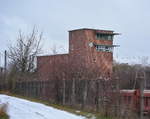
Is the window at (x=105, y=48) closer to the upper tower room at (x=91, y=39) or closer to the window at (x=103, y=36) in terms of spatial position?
the upper tower room at (x=91, y=39)

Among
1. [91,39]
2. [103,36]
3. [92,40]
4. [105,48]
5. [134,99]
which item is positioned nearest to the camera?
[134,99]

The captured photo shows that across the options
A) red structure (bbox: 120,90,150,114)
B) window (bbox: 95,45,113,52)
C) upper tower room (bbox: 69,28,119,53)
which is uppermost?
upper tower room (bbox: 69,28,119,53)

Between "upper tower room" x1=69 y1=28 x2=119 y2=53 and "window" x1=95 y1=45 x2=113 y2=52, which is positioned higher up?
"upper tower room" x1=69 y1=28 x2=119 y2=53

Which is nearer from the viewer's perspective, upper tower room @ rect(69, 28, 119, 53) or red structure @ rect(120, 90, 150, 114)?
red structure @ rect(120, 90, 150, 114)

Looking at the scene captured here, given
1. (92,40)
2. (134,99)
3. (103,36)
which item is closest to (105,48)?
(92,40)

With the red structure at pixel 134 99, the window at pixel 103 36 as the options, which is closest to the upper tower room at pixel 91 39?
the window at pixel 103 36

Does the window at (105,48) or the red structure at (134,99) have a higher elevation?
the window at (105,48)

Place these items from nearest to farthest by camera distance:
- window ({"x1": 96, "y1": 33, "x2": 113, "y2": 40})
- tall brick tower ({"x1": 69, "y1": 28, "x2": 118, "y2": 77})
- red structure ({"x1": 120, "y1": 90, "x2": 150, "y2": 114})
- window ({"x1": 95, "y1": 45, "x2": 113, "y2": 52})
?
red structure ({"x1": 120, "y1": 90, "x2": 150, "y2": 114}) → tall brick tower ({"x1": 69, "y1": 28, "x2": 118, "y2": 77}) → window ({"x1": 95, "y1": 45, "x2": 113, "y2": 52}) → window ({"x1": 96, "y1": 33, "x2": 113, "y2": 40})

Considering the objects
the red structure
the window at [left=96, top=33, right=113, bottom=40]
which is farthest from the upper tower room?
the red structure

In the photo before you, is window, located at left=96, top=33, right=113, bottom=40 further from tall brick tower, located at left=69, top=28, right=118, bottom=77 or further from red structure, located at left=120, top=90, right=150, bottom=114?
red structure, located at left=120, top=90, right=150, bottom=114

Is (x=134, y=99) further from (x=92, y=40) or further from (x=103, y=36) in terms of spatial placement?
(x=103, y=36)

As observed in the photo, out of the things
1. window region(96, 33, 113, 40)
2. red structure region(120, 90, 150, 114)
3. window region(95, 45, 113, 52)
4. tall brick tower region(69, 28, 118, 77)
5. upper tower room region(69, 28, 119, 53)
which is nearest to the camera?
red structure region(120, 90, 150, 114)

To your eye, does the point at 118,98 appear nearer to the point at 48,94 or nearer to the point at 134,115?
the point at 134,115

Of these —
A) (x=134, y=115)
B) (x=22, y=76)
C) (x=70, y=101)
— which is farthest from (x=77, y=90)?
(x=22, y=76)
